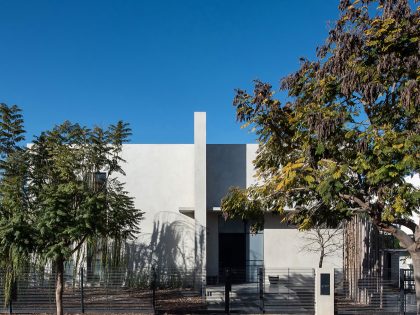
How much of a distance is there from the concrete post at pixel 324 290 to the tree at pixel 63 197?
6157mm

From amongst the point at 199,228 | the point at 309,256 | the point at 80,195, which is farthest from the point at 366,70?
the point at 309,256

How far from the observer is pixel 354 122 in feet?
32.6

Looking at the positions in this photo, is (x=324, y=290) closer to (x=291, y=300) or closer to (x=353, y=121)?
(x=291, y=300)

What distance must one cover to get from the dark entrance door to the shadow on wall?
1.84 m

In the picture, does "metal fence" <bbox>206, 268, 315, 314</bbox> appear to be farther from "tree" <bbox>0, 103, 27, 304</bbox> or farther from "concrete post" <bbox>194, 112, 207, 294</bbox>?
"tree" <bbox>0, 103, 27, 304</bbox>

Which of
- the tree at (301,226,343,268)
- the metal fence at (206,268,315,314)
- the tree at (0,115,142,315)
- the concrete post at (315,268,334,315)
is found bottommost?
the metal fence at (206,268,315,314)

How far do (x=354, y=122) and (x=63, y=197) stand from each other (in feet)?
23.4

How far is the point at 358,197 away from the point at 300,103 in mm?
2457

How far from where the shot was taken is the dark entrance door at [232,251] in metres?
21.5

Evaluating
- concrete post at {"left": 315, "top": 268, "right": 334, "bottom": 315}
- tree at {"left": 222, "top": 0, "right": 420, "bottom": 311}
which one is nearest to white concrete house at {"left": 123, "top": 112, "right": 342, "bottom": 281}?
concrete post at {"left": 315, "top": 268, "right": 334, "bottom": 315}

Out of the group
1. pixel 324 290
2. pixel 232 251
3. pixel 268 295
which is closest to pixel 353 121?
pixel 324 290

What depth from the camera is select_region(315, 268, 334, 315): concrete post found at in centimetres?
1345

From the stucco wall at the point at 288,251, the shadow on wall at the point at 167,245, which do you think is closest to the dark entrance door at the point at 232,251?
the stucco wall at the point at 288,251

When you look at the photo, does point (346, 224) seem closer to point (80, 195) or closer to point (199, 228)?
point (199, 228)
